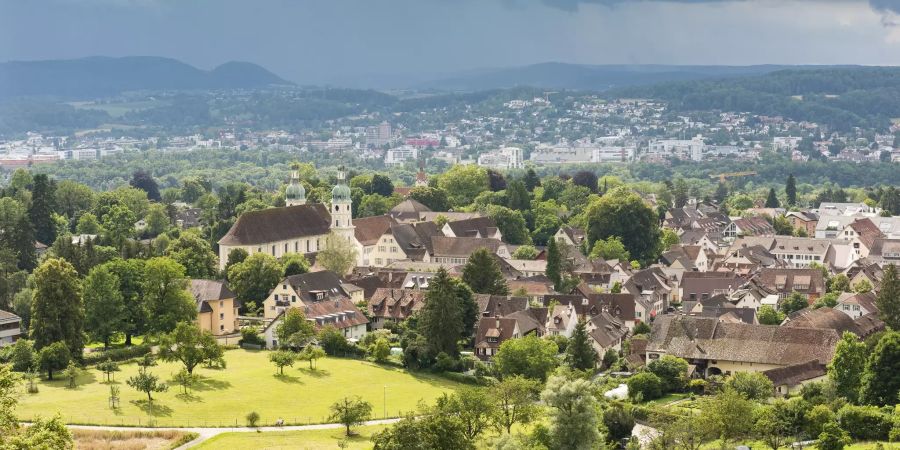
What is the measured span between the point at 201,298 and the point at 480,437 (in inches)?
1062

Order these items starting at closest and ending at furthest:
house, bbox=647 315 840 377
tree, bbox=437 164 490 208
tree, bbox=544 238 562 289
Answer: house, bbox=647 315 840 377 → tree, bbox=544 238 562 289 → tree, bbox=437 164 490 208

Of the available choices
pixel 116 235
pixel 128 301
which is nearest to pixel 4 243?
pixel 116 235

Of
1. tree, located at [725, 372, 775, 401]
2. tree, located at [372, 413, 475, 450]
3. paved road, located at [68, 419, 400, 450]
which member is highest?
tree, located at [372, 413, 475, 450]

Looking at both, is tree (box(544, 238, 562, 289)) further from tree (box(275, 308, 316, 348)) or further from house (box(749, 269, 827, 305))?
tree (box(275, 308, 316, 348))

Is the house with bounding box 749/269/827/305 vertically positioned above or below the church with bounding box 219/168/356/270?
below

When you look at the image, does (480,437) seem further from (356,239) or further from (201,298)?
(356,239)

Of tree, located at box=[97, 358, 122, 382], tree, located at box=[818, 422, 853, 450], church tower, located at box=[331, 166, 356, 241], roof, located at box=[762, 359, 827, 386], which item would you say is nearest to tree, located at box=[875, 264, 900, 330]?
roof, located at box=[762, 359, 827, 386]

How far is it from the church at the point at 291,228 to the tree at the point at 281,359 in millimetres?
27086

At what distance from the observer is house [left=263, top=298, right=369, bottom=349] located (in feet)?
211

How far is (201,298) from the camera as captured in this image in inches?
2643

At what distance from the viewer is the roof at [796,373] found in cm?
5491

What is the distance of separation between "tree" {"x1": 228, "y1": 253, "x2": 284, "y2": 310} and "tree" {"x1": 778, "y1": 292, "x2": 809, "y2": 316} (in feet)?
91.9

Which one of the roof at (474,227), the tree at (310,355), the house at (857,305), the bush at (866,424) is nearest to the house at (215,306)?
the tree at (310,355)

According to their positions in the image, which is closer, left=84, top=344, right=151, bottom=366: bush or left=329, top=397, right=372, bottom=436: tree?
left=329, top=397, right=372, bottom=436: tree
